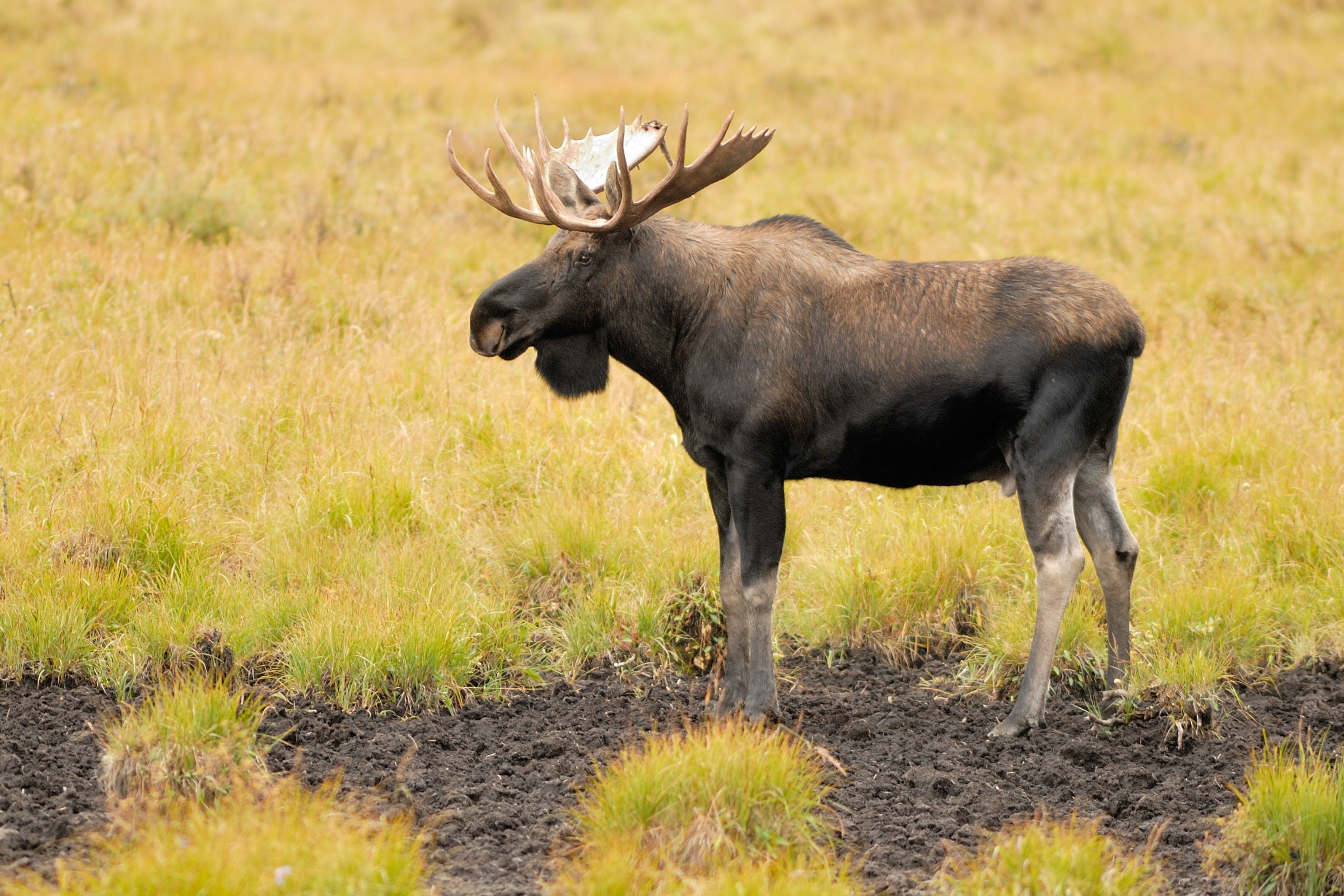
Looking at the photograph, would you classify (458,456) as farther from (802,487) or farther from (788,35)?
(788,35)

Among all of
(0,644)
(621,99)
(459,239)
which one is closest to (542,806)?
(0,644)

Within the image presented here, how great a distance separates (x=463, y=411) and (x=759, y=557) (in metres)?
3.06

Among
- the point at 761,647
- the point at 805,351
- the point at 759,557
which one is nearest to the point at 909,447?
the point at 805,351

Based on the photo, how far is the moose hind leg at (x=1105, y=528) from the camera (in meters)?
5.73

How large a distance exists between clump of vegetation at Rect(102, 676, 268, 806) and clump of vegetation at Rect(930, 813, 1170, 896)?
2314 mm

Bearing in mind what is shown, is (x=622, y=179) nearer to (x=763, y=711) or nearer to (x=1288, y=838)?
(x=763, y=711)

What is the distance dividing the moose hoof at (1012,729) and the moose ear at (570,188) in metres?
2.67

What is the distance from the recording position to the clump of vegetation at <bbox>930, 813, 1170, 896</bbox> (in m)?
3.90

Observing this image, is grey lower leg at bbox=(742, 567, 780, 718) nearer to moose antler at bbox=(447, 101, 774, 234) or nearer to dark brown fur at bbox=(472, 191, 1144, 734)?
dark brown fur at bbox=(472, 191, 1144, 734)

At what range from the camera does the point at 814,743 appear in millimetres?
5461

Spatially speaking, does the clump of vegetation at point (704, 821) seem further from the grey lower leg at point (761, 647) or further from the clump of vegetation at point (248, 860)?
the grey lower leg at point (761, 647)

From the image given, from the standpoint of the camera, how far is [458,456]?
768cm

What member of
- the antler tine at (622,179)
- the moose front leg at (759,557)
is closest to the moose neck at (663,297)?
the antler tine at (622,179)

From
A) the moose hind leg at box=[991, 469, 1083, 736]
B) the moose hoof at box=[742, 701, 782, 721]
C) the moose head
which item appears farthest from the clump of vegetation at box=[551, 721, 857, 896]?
the moose head
